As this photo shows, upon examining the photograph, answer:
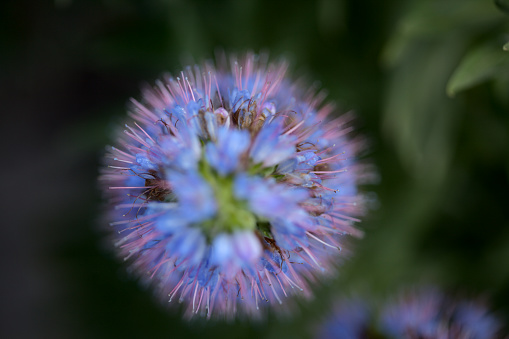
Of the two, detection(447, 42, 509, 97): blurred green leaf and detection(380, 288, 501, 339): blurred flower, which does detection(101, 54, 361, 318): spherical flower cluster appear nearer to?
detection(447, 42, 509, 97): blurred green leaf

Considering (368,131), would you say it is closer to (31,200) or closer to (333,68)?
(333,68)

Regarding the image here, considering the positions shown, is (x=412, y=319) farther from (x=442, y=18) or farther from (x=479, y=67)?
(x=442, y=18)

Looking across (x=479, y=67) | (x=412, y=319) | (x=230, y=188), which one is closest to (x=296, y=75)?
(x=479, y=67)

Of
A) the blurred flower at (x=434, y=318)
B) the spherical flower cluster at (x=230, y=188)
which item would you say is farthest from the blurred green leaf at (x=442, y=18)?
the blurred flower at (x=434, y=318)

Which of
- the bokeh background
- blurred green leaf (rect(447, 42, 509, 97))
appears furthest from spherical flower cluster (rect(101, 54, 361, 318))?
the bokeh background

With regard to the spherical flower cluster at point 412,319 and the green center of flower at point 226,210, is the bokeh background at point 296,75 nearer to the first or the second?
the spherical flower cluster at point 412,319
